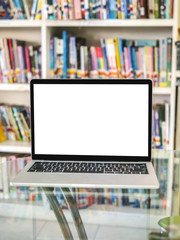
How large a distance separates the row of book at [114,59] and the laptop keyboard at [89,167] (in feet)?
4.19

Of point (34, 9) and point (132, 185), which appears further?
point (34, 9)

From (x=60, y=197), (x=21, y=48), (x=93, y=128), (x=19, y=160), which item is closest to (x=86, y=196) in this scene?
(x=60, y=197)

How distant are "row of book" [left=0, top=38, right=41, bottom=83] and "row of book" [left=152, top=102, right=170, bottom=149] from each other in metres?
0.89

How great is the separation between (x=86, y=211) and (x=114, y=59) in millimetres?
1571

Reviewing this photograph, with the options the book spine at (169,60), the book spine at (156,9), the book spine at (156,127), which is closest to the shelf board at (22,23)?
the book spine at (156,9)

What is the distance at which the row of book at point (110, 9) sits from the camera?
2.41 metres

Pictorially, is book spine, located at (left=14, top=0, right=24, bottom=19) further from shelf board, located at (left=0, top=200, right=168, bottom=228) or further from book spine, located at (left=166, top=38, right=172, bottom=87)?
shelf board, located at (left=0, top=200, right=168, bottom=228)

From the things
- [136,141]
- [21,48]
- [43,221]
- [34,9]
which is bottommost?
[43,221]

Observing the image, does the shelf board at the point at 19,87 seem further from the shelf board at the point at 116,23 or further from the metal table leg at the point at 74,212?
the metal table leg at the point at 74,212

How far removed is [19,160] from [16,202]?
38cm

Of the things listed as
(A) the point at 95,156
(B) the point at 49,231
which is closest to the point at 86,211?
(B) the point at 49,231

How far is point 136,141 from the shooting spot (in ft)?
4.58

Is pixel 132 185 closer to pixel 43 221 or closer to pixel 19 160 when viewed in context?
pixel 43 221

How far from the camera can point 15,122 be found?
9.09 ft
